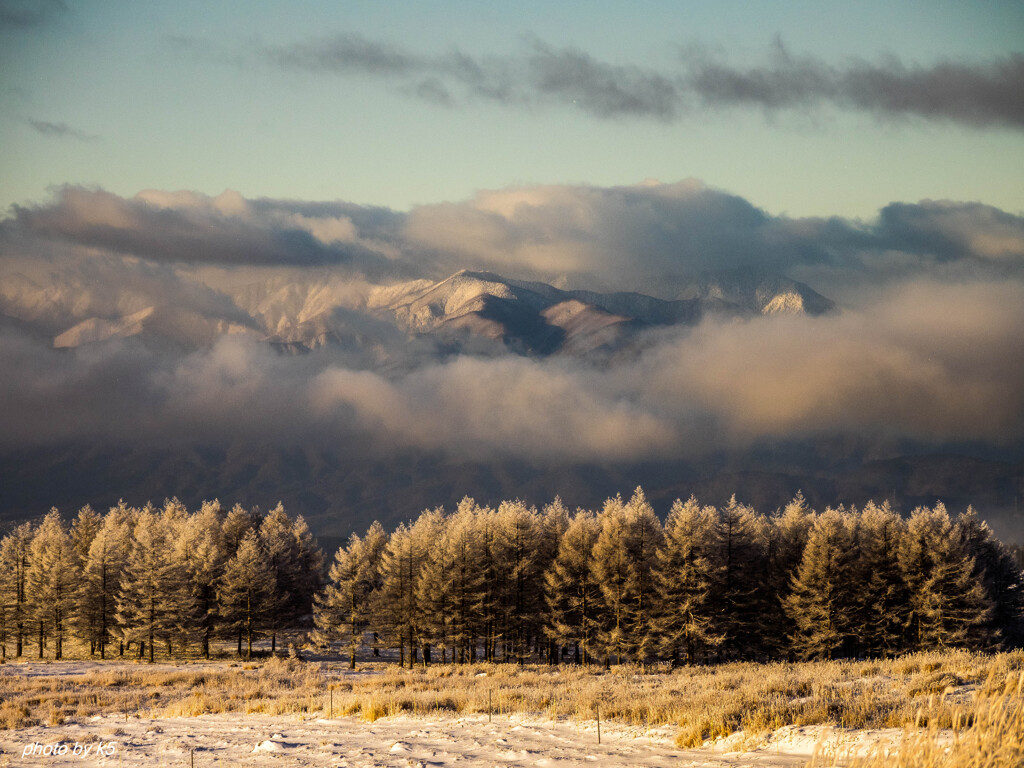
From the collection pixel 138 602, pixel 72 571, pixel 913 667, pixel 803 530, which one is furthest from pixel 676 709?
pixel 72 571

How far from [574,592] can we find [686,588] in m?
9.49

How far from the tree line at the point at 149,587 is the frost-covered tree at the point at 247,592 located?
9 cm

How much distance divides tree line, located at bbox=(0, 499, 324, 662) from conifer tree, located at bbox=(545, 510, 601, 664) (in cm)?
2717

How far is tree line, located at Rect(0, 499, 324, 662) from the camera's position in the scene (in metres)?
71.4

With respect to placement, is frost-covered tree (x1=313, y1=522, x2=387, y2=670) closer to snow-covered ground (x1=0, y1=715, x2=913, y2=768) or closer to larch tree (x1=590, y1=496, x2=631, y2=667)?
larch tree (x1=590, y1=496, x2=631, y2=667)

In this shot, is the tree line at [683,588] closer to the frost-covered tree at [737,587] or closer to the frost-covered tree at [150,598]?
the frost-covered tree at [737,587]

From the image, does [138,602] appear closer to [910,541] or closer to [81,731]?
[81,731]

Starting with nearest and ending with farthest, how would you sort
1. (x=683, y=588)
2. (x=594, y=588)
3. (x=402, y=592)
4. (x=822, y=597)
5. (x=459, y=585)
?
1. (x=683, y=588)
2. (x=822, y=597)
3. (x=459, y=585)
4. (x=594, y=588)
5. (x=402, y=592)

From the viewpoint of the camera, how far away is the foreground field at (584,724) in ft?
44.9

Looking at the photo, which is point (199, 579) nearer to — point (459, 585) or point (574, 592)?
point (459, 585)

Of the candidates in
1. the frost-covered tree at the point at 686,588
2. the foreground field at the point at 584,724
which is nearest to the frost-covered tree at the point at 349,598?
the frost-covered tree at the point at 686,588

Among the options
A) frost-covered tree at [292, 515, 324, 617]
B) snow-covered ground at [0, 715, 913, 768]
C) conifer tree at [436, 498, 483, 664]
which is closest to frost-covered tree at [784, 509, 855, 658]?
conifer tree at [436, 498, 483, 664]

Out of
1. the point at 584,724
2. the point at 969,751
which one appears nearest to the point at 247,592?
the point at 584,724

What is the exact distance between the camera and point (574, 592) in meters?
65.7
